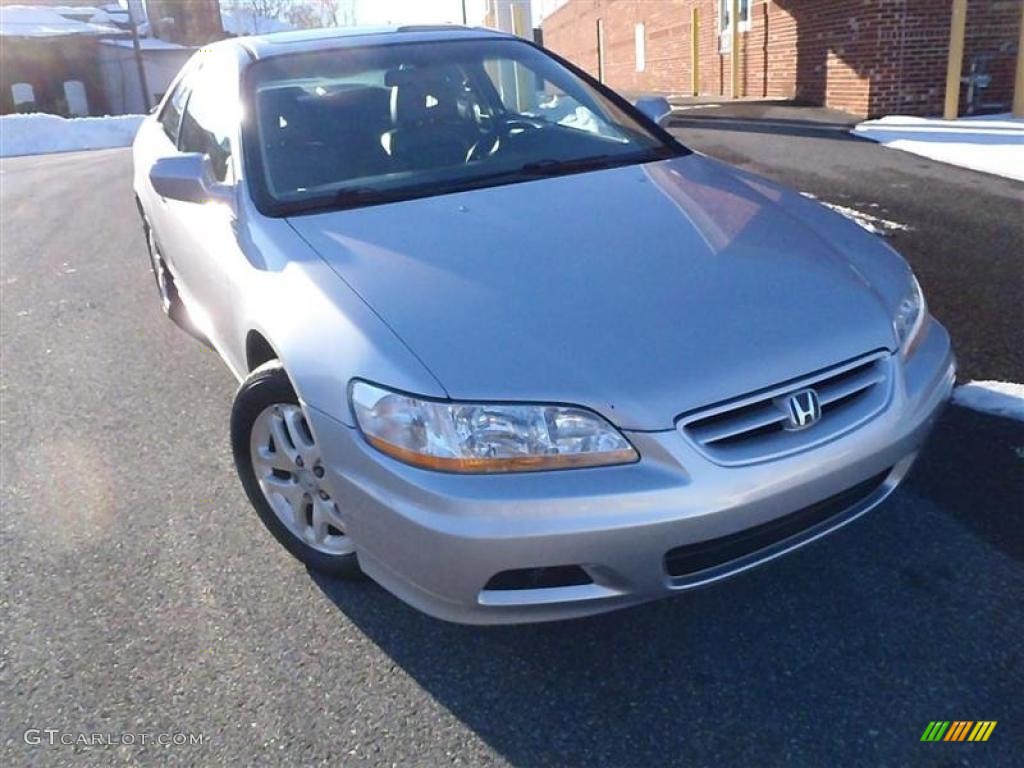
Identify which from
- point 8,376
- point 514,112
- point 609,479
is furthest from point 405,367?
point 8,376

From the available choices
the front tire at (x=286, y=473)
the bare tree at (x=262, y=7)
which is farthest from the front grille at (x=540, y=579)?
the bare tree at (x=262, y=7)

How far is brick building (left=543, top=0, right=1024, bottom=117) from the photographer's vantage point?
11383 mm

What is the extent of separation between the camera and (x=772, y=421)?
2.08 m

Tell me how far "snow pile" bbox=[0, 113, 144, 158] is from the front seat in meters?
23.4

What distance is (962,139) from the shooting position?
9.42 m

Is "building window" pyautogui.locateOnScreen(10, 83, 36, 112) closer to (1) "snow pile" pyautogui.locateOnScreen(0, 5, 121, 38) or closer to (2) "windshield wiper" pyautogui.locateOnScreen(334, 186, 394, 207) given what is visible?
(1) "snow pile" pyautogui.locateOnScreen(0, 5, 121, 38)

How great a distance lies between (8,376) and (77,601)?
243 cm

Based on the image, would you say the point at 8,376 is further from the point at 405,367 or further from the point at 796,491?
the point at 796,491

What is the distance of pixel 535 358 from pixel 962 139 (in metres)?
9.12

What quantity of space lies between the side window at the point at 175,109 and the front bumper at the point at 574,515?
9.75ft

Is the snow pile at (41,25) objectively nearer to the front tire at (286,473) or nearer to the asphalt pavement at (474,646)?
the asphalt pavement at (474,646)

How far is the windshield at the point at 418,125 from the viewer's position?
3.05 meters

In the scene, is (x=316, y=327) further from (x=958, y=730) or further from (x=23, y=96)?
(x=23, y=96)

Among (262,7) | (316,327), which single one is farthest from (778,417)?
(262,7)
